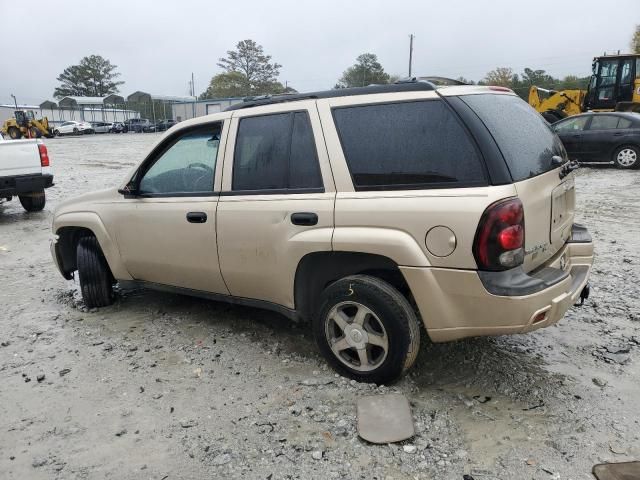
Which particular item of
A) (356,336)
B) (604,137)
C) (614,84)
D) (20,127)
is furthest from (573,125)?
(20,127)

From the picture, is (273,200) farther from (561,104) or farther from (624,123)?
(561,104)

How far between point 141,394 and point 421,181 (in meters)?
2.19

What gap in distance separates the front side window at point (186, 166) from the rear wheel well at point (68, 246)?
1.08m

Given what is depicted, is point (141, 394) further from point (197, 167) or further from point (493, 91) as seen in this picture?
point (493, 91)

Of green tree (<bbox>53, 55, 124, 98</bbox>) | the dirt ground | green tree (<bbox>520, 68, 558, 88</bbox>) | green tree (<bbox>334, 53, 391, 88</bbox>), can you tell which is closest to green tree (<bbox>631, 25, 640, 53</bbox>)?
green tree (<bbox>520, 68, 558, 88</bbox>)

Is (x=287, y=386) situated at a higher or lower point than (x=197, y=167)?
lower

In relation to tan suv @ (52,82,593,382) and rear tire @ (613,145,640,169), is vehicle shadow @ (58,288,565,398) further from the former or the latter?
Answer: rear tire @ (613,145,640,169)

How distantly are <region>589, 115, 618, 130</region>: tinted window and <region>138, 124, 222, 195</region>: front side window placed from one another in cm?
1223

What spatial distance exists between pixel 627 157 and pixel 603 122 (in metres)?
1.05

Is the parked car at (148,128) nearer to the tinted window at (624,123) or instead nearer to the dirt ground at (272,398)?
the tinted window at (624,123)

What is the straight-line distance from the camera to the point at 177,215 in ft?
12.7

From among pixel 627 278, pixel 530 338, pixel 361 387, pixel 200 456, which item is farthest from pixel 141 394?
pixel 627 278

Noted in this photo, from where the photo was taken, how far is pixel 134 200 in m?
4.21

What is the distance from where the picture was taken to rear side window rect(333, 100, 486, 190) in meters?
2.80
